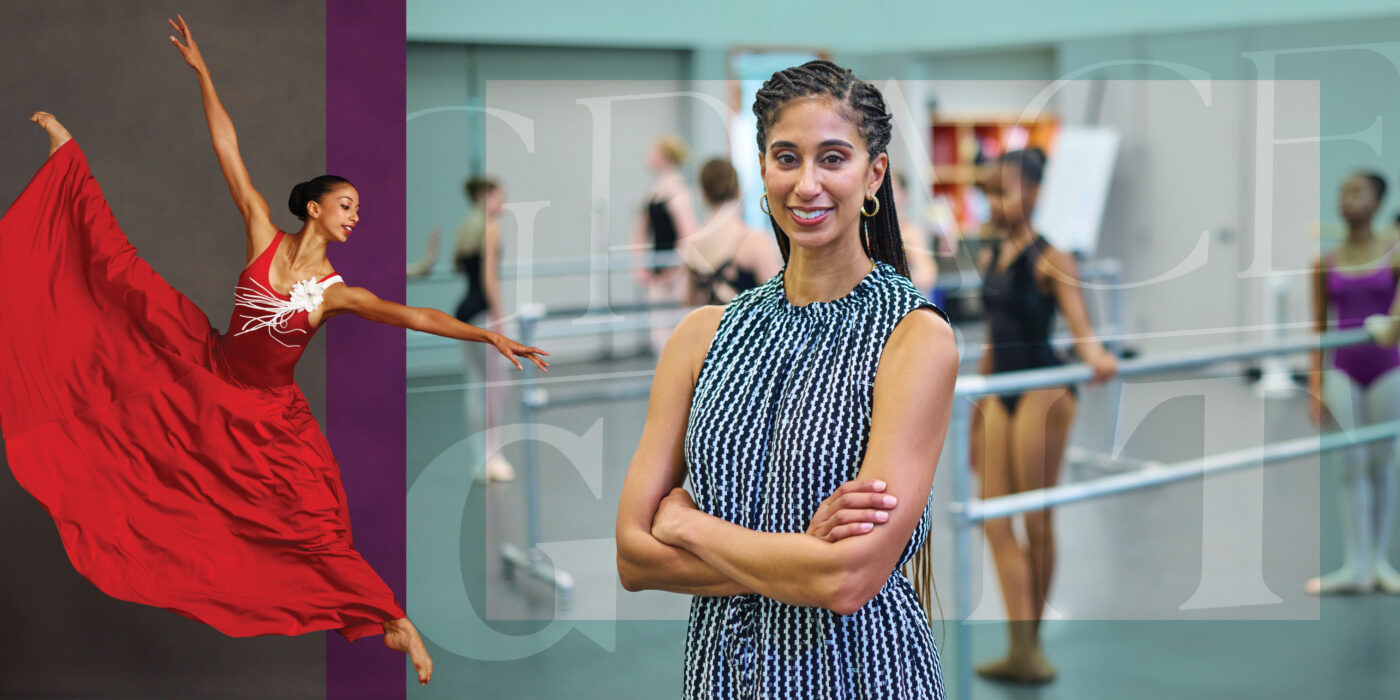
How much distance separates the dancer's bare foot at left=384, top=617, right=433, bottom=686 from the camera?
3.10 metres

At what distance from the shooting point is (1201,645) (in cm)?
371

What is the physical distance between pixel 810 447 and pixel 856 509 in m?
0.11

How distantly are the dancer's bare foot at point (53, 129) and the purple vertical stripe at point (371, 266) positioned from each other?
0.67 meters

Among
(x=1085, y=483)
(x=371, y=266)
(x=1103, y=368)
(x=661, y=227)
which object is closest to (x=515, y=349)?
(x=371, y=266)

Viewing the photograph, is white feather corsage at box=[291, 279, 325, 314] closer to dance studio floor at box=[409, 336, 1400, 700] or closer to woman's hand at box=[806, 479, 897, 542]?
dance studio floor at box=[409, 336, 1400, 700]

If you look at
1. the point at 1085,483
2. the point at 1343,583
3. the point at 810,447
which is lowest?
the point at 1343,583

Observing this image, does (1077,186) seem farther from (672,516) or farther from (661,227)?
(672,516)

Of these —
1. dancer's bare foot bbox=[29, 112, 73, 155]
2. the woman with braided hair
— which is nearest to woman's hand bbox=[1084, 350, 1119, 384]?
the woman with braided hair

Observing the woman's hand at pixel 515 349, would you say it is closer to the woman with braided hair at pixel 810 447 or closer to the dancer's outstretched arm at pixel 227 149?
the dancer's outstretched arm at pixel 227 149

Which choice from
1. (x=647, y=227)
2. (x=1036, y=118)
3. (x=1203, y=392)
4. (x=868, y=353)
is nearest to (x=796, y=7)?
(x=647, y=227)

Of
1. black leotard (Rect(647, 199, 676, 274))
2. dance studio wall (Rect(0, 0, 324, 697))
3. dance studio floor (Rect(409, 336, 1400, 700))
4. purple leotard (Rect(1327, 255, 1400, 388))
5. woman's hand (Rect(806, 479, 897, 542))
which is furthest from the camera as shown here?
purple leotard (Rect(1327, 255, 1400, 388))

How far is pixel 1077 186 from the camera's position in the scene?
493cm

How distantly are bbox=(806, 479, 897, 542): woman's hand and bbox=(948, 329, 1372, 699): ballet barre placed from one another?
120 centimetres

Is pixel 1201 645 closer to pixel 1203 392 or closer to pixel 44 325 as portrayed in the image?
pixel 1203 392
